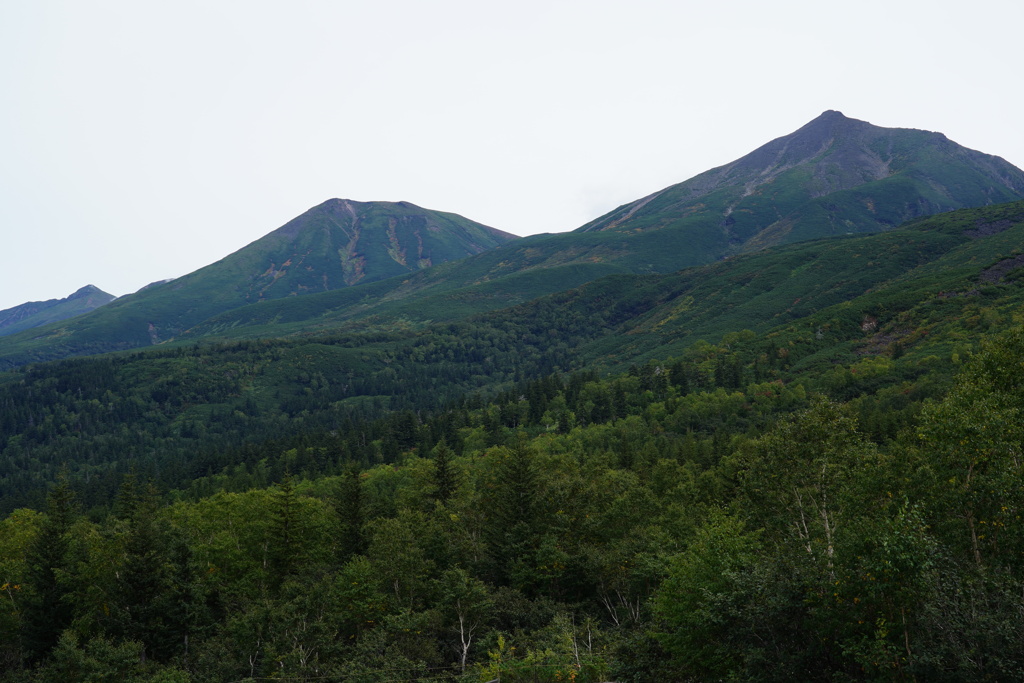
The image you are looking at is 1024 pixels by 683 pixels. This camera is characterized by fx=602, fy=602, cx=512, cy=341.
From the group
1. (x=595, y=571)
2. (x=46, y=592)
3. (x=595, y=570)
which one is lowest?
(x=595, y=571)

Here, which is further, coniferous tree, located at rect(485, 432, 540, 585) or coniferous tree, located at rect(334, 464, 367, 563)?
coniferous tree, located at rect(334, 464, 367, 563)

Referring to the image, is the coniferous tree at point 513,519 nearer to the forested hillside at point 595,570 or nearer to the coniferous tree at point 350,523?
the forested hillside at point 595,570

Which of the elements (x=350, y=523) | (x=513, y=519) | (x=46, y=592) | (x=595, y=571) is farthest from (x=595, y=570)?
(x=46, y=592)

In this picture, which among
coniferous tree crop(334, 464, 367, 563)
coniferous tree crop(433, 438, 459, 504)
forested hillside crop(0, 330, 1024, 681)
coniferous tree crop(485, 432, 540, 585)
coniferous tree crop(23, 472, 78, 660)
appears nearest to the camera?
forested hillside crop(0, 330, 1024, 681)

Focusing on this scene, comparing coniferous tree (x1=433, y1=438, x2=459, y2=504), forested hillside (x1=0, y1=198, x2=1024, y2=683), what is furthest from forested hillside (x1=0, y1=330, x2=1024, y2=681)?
coniferous tree (x1=433, y1=438, x2=459, y2=504)

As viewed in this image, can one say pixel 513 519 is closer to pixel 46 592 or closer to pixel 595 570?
pixel 595 570

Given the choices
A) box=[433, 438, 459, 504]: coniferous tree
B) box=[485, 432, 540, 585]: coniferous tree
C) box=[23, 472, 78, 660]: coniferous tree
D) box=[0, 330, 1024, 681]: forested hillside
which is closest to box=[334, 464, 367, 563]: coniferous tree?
box=[0, 330, 1024, 681]: forested hillside

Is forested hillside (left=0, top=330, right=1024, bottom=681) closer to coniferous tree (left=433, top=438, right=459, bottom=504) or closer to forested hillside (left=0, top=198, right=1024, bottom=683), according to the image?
forested hillside (left=0, top=198, right=1024, bottom=683)

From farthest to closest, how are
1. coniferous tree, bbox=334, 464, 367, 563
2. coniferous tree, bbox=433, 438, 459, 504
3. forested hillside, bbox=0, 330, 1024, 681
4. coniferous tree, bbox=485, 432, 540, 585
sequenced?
coniferous tree, bbox=433, 438, 459, 504
coniferous tree, bbox=334, 464, 367, 563
coniferous tree, bbox=485, 432, 540, 585
forested hillside, bbox=0, 330, 1024, 681

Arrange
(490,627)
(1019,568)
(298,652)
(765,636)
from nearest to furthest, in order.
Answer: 1. (1019,568)
2. (765,636)
3. (298,652)
4. (490,627)

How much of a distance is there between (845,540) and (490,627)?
104 ft

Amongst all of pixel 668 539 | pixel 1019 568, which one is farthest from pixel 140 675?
pixel 1019 568

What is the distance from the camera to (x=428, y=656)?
44.5m

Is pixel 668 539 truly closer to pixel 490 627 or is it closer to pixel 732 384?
Answer: pixel 490 627
